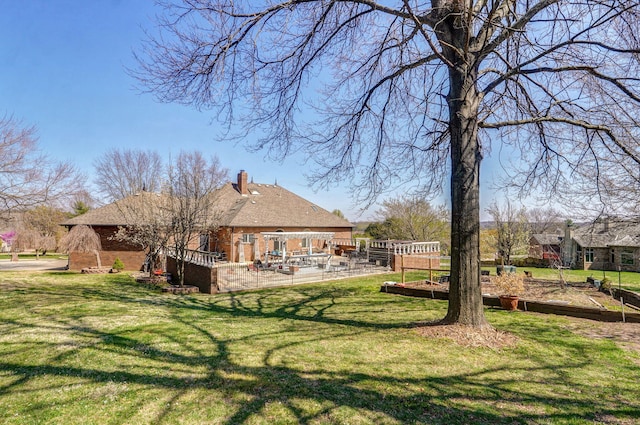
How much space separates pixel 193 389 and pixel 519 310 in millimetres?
8652

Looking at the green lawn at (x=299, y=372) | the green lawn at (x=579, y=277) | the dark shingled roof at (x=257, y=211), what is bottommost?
the green lawn at (x=579, y=277)

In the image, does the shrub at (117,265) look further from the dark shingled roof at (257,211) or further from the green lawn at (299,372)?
the green lawn at (299,372)

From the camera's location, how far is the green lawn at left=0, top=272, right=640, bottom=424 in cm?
357

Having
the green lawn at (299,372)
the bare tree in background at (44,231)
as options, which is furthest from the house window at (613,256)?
the bare tree in background at (44,231)

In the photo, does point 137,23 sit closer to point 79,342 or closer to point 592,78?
point 79,342

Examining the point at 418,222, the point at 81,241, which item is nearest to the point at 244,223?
the point at 81,241

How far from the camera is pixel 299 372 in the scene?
467 centimetres

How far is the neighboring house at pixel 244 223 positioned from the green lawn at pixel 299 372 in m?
12.9

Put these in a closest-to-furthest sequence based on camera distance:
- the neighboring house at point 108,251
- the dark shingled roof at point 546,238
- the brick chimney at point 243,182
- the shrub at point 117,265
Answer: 1. the shrub at point 117,265
2. the neighboring house at point 108,251
3. the brick chimney at point 243,182
4. the dark shingled roof at point 546,238

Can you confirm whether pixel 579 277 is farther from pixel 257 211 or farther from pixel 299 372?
pixel 257 211

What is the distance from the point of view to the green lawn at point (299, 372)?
357cm

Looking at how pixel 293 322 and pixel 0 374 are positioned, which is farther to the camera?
pixel 293 322

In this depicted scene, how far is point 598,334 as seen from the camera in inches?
265

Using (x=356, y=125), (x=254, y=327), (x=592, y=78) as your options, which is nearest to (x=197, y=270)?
(x=254, y=327)
